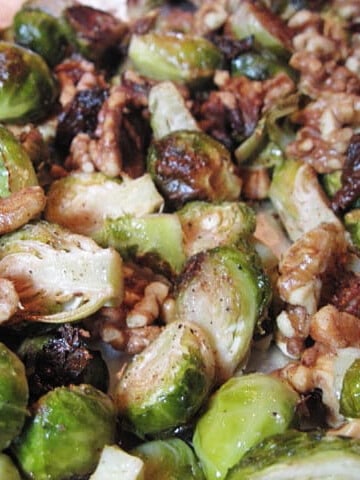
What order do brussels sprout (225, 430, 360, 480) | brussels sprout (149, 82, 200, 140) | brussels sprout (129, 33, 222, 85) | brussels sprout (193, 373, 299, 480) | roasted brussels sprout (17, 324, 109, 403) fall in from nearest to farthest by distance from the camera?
brussels sprout (225, 430, 360, 480)
brussels sprout (193, 373, 299, 480)
roasted brussels sprout (17, 324, 109, 403)
brussels sprout (149, 82, 200, 140)
brussels sprout (129, 33, 222, 85)

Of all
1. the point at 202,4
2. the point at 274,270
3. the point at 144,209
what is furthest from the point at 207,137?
the point at 202,4

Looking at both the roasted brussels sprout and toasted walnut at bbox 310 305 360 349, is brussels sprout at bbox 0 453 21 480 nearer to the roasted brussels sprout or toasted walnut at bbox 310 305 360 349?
the roasted brussels sprout

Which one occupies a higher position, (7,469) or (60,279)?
(60,279)

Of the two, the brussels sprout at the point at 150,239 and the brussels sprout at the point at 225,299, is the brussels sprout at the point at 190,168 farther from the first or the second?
the brussels sprout at the point at 225,299

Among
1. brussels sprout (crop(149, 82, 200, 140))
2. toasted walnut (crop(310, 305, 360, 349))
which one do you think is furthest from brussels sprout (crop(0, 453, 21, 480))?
brussels sprout (crop(149, 82, 200, 140))

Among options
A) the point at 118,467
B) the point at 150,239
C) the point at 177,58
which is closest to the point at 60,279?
the point at 150,239

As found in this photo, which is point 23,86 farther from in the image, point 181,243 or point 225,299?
point 225,299

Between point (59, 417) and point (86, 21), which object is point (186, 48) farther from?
point (59, 417)

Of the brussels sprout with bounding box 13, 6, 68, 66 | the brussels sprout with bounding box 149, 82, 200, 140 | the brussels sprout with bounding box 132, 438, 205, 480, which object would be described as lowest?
the brussels sprout with bounding box 132, 438, 205, 480
